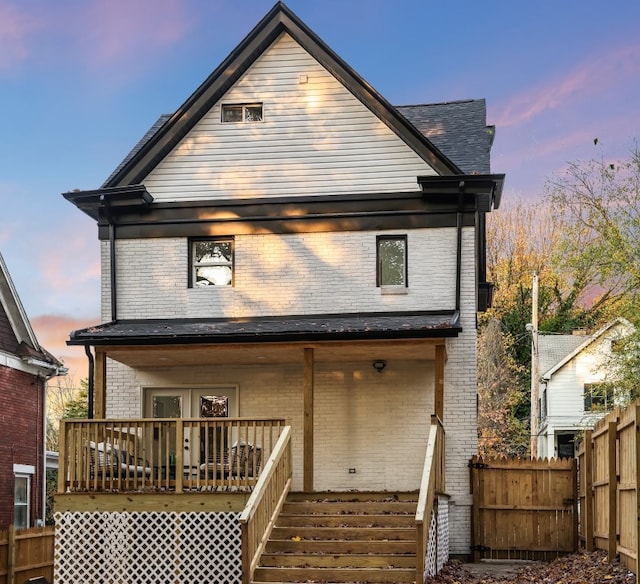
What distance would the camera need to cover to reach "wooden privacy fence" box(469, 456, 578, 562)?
1883 cm

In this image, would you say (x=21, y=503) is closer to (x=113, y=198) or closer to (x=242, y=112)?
(x=113, y=198)

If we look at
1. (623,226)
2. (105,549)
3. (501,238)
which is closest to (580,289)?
(501,238)

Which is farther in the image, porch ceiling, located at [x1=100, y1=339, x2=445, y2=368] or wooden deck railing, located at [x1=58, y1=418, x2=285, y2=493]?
porch ceiling, located at [x1=100, y1=339, x2=445, y2=368]

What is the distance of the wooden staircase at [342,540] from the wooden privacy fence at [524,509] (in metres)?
3.22

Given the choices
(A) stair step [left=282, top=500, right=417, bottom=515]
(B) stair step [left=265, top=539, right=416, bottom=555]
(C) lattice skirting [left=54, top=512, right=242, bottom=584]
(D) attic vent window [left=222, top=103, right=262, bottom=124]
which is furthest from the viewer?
(D) attic vent window [left=222, top=103, right=262, bottom=124]

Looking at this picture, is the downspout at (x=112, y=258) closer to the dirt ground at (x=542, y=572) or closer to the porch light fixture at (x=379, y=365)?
the porch light fixture at (x=379, y=365)

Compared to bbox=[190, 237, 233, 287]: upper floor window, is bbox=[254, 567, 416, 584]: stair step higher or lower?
lower

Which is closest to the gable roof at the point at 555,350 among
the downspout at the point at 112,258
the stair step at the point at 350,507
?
the downspout at the point at 112,258

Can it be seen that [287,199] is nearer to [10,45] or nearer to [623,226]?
[623,226]

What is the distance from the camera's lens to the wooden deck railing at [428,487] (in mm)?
13055

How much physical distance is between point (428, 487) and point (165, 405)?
7265mm

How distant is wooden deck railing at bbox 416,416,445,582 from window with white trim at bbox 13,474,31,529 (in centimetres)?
1079

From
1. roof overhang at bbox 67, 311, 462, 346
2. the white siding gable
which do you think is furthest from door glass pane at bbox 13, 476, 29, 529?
the white siding gable

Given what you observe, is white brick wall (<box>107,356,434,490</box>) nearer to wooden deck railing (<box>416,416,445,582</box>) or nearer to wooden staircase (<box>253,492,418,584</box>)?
wooden deck railing (<box>416,416,445,582</box>)
